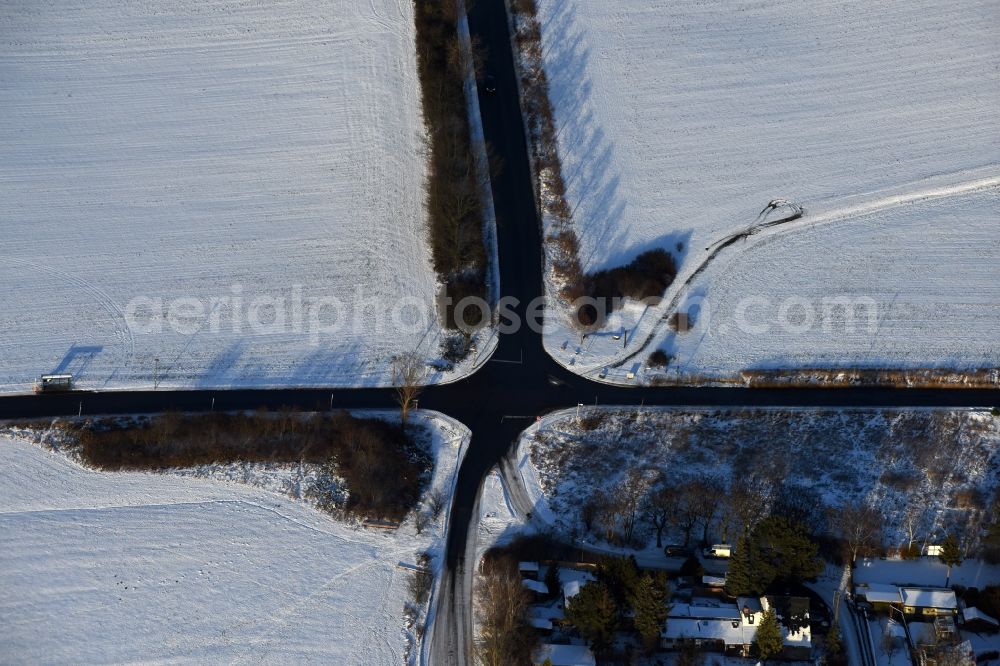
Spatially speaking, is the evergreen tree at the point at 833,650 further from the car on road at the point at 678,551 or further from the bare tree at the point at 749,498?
the car on road at the point at 678,551

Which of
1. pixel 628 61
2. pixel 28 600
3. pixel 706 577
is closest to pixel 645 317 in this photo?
pixel 706 577

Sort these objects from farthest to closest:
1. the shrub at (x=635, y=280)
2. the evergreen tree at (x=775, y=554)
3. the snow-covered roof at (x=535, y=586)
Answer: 1. the shrub at (x=635, y=280)
2. the snow-covered roof at (x=535, y=586)
3. the evergreen tree at (x=775, y=554)

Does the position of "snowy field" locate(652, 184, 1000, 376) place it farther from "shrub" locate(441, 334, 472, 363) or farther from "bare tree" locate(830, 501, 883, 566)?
"shrub" locate(441, 334, 472, 363)

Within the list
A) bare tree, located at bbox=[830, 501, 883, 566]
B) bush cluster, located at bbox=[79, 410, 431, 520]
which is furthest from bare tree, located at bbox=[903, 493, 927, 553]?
bush cluster, located at bbox=[79, 410, 431, 520]

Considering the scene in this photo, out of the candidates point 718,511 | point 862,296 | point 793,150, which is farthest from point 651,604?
point 793,150

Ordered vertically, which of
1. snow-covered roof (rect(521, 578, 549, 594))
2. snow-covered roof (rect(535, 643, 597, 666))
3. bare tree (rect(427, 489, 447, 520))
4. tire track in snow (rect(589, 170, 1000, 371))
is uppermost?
tire track in snow (rect(589, 170, 1000, 371))

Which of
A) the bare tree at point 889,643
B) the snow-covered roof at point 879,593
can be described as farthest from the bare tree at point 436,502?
the bare tree at point 889,643
